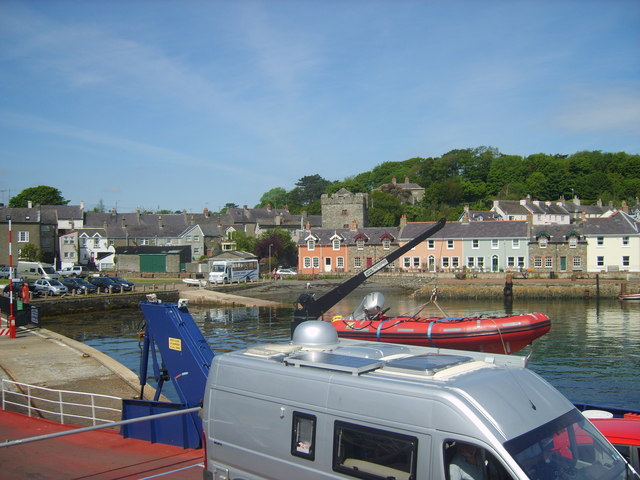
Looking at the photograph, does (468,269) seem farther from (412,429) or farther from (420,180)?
(420,180)

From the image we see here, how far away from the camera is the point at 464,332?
19.8 meters

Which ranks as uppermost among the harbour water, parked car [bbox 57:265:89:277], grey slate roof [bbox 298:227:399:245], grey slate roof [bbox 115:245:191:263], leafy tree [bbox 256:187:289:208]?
leafy tree [bbox 256:187:289:208]

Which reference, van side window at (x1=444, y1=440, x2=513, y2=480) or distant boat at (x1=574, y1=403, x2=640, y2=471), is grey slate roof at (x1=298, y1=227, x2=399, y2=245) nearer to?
distant boat at (x1=574, y1=403, x2=640, y2=471)

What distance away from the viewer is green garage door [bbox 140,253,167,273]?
7419 centimetres

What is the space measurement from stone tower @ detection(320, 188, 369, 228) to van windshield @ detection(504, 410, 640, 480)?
8349cm

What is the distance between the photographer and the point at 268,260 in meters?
77.8

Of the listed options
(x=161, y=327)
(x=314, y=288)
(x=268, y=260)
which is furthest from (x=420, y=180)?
(x=161, y=327)

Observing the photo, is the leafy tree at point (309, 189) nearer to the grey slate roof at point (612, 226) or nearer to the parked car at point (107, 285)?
the grey slate roof at point (612, 226)

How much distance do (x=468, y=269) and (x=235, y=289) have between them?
2603 centimetres

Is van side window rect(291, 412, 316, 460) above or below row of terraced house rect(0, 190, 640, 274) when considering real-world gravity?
below

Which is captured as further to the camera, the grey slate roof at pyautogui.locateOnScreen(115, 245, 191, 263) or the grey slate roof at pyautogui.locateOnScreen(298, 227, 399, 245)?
the grey slate roof at pyautogui.locateOnScreen(115, 245, 191, 263)

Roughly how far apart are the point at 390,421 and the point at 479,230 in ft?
208

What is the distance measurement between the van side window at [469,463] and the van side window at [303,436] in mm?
1377

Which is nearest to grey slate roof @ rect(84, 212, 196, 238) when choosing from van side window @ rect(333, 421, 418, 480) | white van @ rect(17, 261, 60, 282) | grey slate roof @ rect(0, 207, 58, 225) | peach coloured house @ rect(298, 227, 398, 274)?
grey slate roof @ rect(0, 207, 58, 225)
